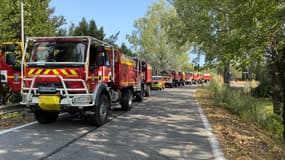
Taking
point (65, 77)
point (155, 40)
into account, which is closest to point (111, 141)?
point (65, 77)

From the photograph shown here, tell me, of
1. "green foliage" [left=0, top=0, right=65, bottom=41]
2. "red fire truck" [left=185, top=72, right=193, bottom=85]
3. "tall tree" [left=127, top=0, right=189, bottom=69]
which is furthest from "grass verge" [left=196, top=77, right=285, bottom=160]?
"tall tree" [left=127, top=0, right=189, bottom=69]

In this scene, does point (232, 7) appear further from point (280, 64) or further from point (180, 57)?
point (180, 57)

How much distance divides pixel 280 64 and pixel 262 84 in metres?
16.8

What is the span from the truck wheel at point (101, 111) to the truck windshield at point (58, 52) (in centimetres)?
146

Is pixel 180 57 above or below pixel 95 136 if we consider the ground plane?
above

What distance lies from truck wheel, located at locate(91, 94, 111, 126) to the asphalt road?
0.21 meters

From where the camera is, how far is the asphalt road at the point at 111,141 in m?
6.62

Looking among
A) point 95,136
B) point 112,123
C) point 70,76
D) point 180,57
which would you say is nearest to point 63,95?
point 70,76

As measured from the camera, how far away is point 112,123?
10555 millimetres

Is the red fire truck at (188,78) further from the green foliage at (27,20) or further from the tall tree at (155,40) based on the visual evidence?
the green foliage at (27,20)

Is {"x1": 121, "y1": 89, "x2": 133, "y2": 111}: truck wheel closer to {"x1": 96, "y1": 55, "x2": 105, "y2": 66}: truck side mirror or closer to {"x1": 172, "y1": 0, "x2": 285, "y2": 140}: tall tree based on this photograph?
{"x1": 172, "y1": 0, "x2": 285, "y2": 140}: tall tree

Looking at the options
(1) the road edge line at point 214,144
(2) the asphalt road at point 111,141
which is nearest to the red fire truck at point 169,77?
(2) the asphalt road at point 111,141

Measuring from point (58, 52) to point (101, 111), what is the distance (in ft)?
7.05

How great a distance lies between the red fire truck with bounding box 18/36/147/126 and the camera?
8.98 meters
